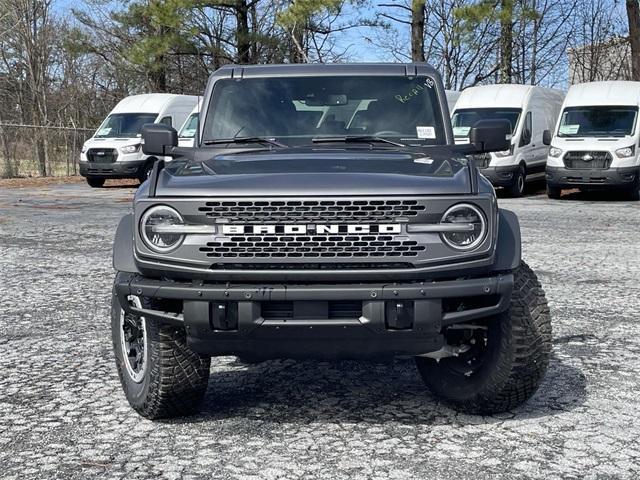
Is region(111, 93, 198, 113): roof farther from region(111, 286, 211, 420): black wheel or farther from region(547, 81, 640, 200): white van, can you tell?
region(111, 286, 211, 420): black wheel

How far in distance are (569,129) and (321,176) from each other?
18300mm

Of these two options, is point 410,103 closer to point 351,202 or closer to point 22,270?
point 351,202

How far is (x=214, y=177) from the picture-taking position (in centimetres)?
425

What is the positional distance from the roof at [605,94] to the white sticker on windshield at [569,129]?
1.76 feet

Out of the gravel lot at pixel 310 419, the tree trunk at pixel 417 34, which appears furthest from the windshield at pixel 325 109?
Result: the tree trunk at pixel 417 34

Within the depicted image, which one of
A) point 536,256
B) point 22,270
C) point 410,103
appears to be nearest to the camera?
point 410,103

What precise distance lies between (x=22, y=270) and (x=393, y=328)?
271 inches

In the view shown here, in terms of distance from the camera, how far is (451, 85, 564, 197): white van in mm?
21703

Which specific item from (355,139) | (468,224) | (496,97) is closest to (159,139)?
(355,139)

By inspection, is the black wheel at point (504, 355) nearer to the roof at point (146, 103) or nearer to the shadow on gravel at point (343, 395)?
the shadow on gravel at point (343, 395)

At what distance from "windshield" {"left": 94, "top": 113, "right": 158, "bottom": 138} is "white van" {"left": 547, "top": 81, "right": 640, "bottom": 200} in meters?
10.8

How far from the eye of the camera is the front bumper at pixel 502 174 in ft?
70.8

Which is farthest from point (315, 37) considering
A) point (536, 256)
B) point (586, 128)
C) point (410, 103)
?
point (410, 103)

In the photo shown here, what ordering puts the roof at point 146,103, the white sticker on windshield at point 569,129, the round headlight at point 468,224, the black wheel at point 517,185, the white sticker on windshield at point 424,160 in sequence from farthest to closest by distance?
the roof at point 146,103 → the black wheel at point 517,185 → the white sticker on windshield at point 569,129 → the white sticker on windshield at point 424,160 → the round headlight at point 468,224
